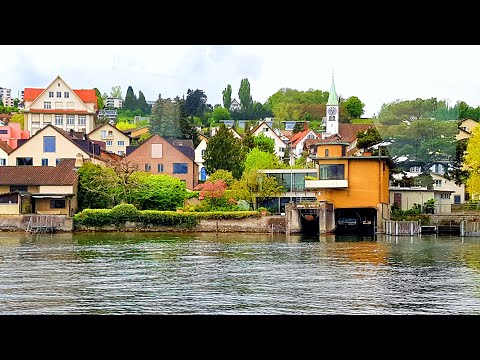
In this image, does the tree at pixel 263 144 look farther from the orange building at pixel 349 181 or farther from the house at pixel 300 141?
the orange building at pixel 349 181

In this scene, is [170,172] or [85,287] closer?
[85,287]

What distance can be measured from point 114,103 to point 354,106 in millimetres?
26802

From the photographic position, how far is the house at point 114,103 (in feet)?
273

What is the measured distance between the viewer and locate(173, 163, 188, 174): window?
4019 centimetres

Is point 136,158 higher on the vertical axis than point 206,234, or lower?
higher

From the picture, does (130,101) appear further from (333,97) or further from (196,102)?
(333,97)

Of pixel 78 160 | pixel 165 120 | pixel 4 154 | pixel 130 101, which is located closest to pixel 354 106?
pixel 130 101
